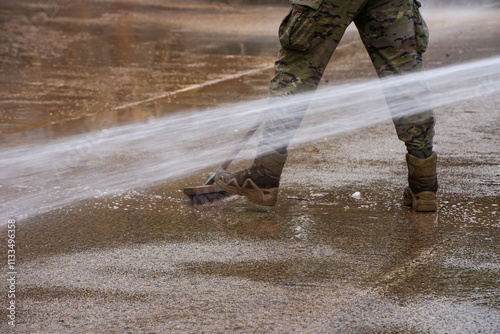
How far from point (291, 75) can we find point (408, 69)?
571 mm

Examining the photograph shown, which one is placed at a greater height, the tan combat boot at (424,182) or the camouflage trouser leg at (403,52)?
the camouflage trouser leg at (403,52)

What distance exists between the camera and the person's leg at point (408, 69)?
132 inches

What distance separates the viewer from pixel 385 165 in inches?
174

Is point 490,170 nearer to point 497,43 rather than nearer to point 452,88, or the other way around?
point 452,88

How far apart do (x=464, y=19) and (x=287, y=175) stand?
1178 centimetres

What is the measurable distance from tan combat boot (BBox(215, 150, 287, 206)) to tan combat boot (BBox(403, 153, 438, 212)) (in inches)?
25.8

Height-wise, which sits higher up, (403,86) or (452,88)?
(403,86)

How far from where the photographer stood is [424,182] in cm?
350

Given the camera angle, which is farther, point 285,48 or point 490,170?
point 490,170

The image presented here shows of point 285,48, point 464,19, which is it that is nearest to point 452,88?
point 285,48

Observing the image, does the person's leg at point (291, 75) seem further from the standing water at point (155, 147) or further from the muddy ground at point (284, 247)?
the muddy ground at point (284, 247)

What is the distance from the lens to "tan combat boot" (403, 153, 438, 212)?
11.5 ft

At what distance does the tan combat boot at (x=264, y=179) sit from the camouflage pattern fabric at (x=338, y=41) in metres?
0.08

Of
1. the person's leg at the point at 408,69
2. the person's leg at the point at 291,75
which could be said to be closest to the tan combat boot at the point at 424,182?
the person's leg at the point at 408,69
